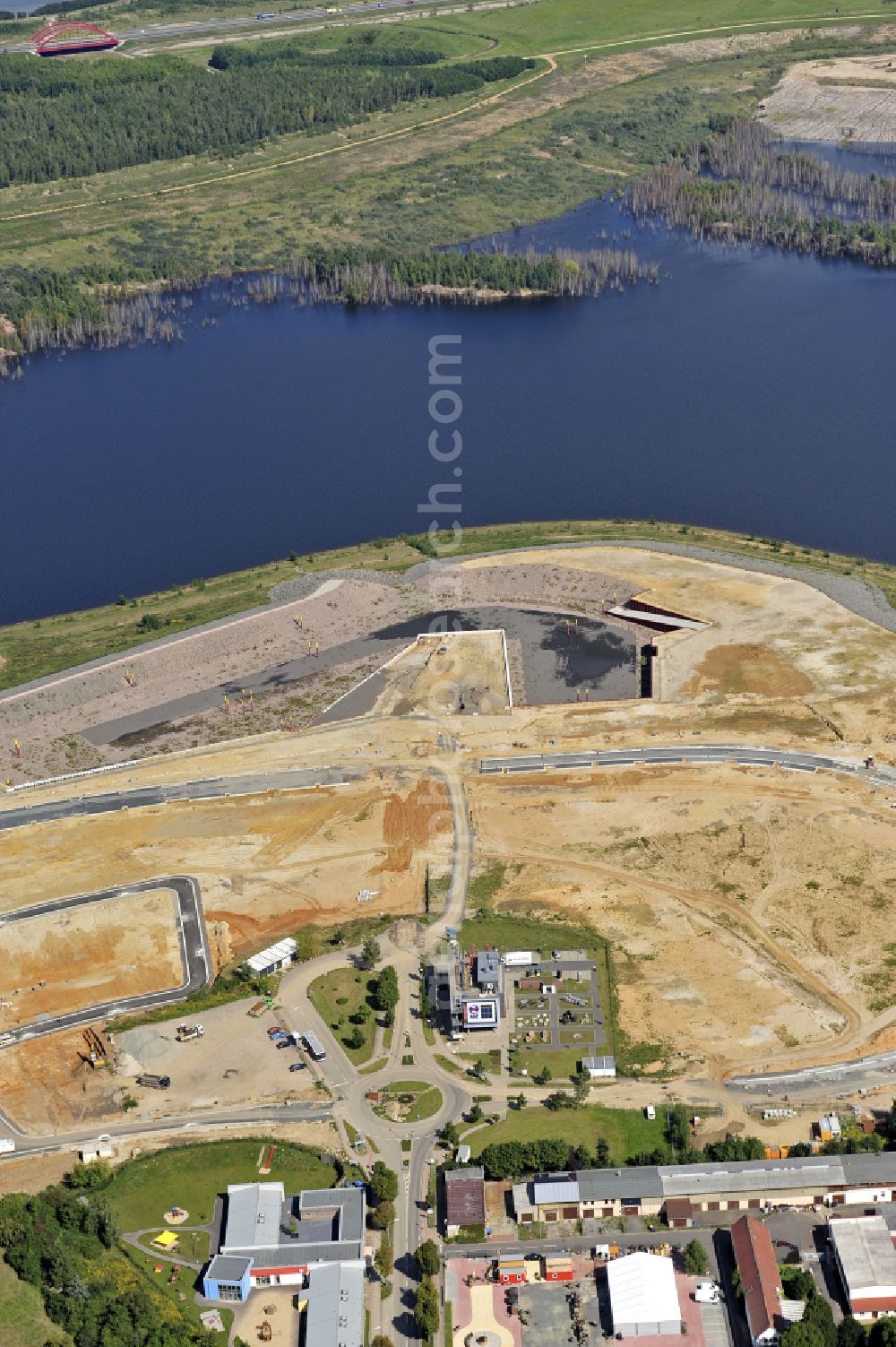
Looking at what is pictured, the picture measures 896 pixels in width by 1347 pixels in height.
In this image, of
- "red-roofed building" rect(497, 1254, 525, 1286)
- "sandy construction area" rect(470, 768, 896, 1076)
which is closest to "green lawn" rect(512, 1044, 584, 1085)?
"sandy construction area" rect(470, 768, 896, 1076)

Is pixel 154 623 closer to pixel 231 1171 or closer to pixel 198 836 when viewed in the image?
pixel 198 836

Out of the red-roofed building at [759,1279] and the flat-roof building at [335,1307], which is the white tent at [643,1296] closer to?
the red-roofed building at [759,1279]

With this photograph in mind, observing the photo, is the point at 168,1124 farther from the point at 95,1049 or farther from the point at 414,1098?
the point at 414,1098

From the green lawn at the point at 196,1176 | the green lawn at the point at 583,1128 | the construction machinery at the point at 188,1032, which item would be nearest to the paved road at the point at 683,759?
the construction machinery at the point at 188,1032

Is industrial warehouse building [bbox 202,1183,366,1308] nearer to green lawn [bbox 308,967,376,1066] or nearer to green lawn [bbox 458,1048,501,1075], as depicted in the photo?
green lawn [bbox 308,967,376,1066]

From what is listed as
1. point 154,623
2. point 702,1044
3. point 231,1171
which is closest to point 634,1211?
point 702,1044

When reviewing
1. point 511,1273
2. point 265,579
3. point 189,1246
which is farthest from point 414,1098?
point 265,579
